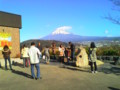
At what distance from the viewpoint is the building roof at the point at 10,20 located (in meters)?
23.7

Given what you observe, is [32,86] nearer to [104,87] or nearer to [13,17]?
[104,87]

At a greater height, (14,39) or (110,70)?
(14,39)

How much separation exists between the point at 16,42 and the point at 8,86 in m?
15.6

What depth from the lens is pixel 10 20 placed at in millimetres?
24766

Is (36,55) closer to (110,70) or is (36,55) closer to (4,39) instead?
(110,70)

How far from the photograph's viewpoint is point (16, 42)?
25641mm

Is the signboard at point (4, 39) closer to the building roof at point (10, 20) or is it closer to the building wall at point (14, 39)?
the building wall at point (14, 39)

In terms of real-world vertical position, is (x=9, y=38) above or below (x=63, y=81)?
above

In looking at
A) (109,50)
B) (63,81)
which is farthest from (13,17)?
(63,81)

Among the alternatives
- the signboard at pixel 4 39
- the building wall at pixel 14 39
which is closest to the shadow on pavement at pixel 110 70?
the signboard at pixel 4 39

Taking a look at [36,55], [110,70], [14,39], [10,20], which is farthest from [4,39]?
[36,55]

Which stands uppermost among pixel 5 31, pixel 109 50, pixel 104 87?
pixel 5 31

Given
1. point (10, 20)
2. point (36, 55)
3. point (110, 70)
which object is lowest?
point (110, 70)

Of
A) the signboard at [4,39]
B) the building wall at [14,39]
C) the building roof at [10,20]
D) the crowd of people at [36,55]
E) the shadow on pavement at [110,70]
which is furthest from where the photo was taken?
the building wall at [14,39]
